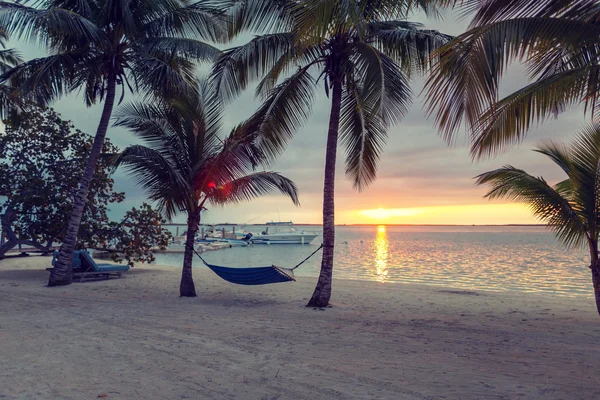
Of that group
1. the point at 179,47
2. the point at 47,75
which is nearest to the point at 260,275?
the point at 179,47

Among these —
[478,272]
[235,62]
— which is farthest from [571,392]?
[478,272]

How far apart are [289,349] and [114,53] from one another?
8151 mm

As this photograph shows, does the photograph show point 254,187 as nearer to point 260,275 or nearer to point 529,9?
point 260,275

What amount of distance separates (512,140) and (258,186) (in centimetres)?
592

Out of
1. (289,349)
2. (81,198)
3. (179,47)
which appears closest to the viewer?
(289,349)

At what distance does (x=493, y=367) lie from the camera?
4109mm

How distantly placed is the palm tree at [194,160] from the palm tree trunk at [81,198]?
148cm

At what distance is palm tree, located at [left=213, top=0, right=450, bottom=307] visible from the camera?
6.89 meters

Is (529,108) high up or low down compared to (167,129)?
down

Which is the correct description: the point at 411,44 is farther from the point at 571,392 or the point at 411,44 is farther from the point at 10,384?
the point at 10,384

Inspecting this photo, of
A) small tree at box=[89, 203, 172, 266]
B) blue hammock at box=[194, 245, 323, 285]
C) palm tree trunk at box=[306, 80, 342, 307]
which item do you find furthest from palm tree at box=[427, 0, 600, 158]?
small tree at box=[89, 203, 172, 266]

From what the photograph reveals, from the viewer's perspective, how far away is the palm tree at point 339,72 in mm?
6891

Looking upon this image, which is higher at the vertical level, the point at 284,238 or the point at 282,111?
the point at 282,111

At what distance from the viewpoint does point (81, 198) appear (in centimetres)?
978
